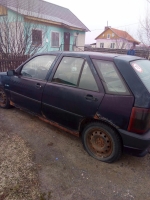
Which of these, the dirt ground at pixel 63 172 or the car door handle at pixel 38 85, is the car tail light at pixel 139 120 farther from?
the car door handle at pixel 38 85

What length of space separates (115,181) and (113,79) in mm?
1394

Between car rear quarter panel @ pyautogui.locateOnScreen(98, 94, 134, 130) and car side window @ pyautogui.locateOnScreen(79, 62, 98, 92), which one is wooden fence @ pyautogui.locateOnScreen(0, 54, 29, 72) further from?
car rear quarter panel @ pyautogui.locateOnScreen(98, 94, 134, 130)

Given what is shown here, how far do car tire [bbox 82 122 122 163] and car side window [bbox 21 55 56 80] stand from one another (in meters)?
1.37

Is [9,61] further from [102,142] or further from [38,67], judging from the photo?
[102,142]

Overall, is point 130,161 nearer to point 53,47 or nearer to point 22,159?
point 22,159

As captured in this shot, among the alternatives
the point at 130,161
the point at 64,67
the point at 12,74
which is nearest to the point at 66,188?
the point at 130,161

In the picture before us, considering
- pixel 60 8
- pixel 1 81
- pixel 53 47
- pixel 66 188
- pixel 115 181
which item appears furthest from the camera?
pixel 60 8

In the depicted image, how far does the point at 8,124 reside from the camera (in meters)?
3.40

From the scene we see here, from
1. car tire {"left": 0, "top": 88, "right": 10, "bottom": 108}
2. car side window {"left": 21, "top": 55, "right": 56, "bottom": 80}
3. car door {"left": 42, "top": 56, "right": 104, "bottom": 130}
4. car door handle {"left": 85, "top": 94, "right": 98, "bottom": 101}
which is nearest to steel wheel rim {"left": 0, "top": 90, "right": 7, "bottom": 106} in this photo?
car tire {"left": 0, "top": 88, "right": 10, "bottom": 108}

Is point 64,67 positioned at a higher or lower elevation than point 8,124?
higher

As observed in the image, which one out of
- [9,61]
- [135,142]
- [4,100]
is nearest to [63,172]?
[135,142]

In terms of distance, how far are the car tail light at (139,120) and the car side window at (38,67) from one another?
1.78 meters

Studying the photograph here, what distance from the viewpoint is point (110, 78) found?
7.27ft

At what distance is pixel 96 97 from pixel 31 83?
4.98 ft
